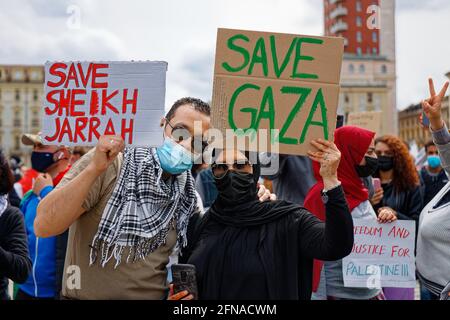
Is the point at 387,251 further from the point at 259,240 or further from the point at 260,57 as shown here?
the point at 260,57

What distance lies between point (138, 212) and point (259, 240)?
1.93ft

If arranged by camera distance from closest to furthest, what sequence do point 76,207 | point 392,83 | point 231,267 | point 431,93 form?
point 76,207
point 231,267
point 431,93
point 392,83

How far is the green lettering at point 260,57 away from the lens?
9.54 feet

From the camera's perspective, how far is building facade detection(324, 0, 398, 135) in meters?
90.4

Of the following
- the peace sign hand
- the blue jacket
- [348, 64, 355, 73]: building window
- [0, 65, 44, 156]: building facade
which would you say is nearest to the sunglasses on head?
the peace sign hand

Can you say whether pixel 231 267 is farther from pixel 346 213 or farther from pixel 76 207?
pixel 76 207

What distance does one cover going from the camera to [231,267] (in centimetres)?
277

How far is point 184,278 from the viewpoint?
262cm

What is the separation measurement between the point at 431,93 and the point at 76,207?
7.07ft

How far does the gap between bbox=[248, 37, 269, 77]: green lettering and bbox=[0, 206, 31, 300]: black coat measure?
1787 millimetres

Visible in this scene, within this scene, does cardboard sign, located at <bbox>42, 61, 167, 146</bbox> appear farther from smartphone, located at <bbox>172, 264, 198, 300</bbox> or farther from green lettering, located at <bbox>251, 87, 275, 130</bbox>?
smartphone, located at <bbox>172, 264, 198, 300</bbox>

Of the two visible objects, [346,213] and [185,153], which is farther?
[185,153]

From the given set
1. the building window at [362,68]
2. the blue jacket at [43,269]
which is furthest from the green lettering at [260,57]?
the building window at [362,68]
